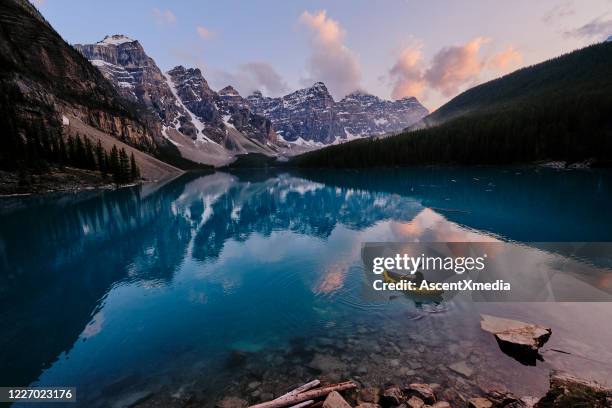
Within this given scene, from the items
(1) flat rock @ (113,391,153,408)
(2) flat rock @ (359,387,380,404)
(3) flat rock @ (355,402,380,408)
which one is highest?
(3) flat rock @ (355,402,380,408)

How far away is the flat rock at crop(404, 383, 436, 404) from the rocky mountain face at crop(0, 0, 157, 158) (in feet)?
374

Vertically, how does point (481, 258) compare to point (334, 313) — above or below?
above

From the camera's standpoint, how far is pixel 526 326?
44.5ft

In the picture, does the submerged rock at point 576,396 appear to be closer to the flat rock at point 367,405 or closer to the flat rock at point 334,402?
the flat rock at point 367,405

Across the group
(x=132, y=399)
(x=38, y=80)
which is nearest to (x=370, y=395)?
(x=132, y=399)

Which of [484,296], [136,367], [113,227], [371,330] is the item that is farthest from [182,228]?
[484,296]

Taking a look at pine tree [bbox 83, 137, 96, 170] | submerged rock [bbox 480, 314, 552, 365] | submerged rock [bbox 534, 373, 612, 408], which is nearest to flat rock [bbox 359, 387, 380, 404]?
submerged rock [bbox 534, 373, 612, 408]

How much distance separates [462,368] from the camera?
37.4 feet

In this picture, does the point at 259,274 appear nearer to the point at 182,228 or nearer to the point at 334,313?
the point at 334,313

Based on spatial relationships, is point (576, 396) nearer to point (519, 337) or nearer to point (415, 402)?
point (415, 402)

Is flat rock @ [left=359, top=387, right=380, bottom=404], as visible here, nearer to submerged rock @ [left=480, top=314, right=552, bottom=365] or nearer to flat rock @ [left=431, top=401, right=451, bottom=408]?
flat rock @ [left=431, top=401, right=451, bottom=408]

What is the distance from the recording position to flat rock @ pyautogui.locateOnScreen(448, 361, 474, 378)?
36.4 ft

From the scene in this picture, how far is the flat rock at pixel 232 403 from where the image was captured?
10000mm

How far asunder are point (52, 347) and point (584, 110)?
169988 millimetres
